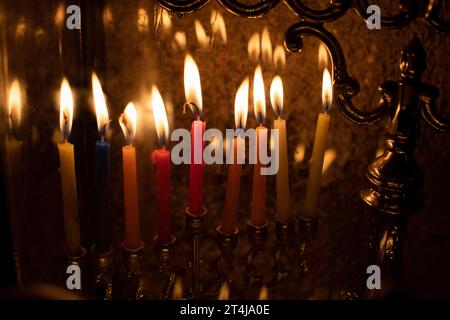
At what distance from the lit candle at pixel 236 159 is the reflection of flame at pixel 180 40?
8.2 inches

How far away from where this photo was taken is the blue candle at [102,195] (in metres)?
0.74

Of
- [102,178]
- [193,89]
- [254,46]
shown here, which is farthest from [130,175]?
[254,46]

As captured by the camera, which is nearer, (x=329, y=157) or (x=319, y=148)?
(x=319, y=148)

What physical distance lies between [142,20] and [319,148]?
0.42 metres

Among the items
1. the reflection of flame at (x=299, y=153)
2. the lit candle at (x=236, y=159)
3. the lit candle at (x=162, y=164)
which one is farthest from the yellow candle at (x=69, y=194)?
the reflection of flame at (x=299, y=153)

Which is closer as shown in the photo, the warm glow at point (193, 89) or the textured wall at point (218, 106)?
the warm glow at point (193, 89)

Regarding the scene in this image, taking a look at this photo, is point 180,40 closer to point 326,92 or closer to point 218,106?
point 218,106

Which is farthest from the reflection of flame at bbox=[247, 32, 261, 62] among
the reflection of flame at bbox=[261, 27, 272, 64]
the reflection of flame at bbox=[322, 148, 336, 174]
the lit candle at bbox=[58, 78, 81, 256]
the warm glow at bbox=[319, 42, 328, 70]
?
the lit candle at bbox=[58, 78, 81, 256]

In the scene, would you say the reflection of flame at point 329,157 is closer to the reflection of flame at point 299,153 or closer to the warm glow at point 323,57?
the reflection of flame at point 299,153

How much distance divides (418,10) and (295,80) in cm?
32

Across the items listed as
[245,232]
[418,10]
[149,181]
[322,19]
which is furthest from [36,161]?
[418,10]

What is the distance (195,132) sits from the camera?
74 cm

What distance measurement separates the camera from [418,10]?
714mm

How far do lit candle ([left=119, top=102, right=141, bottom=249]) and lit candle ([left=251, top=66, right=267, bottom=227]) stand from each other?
0.20 meters
